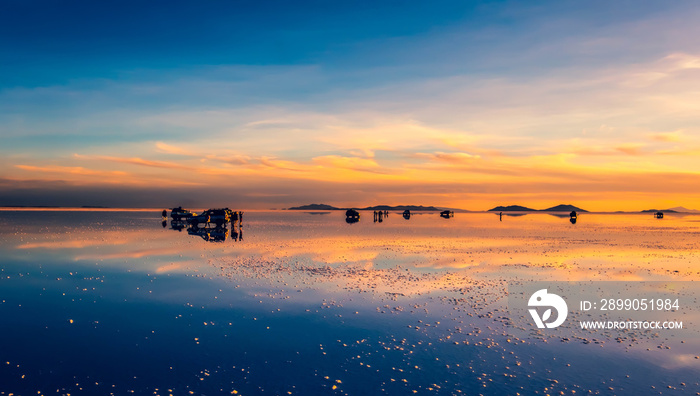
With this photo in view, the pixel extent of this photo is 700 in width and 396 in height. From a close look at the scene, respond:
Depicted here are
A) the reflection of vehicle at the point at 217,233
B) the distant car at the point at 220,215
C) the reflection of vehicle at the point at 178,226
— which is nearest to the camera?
the reflection of vehicle at the point at 217,233

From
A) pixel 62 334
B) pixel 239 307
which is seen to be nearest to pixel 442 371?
pixel 239 307

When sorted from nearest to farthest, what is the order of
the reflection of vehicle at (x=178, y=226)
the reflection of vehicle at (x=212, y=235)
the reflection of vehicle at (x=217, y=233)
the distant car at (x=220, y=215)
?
the reflection of vehicle at (x=212, y=235), the reflection of vehicle at (x=217, y=233), the reflection of vehicle at (x=178, y=226), the distant car at (x=220, y=215)

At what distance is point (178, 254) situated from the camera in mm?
39938

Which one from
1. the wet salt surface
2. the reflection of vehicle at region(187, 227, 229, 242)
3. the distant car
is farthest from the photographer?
the distant car

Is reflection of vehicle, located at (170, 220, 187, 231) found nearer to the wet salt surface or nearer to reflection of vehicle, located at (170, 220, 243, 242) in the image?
reflection of vehicle, located at (170, 220, 243, 242)

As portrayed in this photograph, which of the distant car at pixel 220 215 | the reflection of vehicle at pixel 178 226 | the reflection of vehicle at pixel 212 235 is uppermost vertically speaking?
the distant car at pixel 220 215

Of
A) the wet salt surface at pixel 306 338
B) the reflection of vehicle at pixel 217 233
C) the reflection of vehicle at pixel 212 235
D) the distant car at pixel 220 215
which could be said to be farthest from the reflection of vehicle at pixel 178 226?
the wet salt surface at pixel 306 338

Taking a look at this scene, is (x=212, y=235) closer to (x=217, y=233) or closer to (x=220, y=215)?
(x=217, y=233)

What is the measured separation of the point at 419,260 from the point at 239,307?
19.1m

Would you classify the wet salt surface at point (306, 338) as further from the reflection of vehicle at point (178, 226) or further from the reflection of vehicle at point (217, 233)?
the reflection of vehicle at point (178, 226)

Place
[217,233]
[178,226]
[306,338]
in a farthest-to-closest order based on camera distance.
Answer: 1. [178,226]
2. [217,233]
3. [306,338]

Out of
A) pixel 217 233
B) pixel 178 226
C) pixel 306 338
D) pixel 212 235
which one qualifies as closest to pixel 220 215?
pixel 178 226

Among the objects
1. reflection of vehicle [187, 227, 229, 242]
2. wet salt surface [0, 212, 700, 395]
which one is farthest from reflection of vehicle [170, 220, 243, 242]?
wet salt surface [0, 212, 700, 395]

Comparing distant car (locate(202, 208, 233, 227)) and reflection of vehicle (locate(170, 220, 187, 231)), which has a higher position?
distant car (locate(202, 208, 233, 227))
